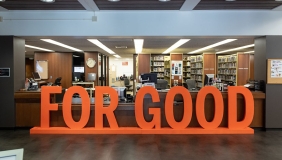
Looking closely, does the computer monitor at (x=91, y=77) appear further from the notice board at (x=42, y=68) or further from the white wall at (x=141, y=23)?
the white wall at (x=141, y=23)

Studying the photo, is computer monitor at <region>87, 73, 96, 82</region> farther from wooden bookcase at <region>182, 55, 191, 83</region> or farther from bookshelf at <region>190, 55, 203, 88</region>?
bookshelf at <region>190, 55, 203, 88</region>

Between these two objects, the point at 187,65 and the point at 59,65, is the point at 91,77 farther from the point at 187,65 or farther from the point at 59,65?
the point at 187,65

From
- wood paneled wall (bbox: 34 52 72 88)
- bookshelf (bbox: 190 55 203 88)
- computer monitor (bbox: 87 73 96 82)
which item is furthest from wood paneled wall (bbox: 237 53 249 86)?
wood paneled wall (bbox: 34 52 72 88)

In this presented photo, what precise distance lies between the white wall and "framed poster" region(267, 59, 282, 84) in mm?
750

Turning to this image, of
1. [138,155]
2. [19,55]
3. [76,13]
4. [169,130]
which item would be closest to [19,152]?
[138,155]

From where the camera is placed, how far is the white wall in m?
6.10

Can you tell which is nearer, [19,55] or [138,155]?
[138,155]

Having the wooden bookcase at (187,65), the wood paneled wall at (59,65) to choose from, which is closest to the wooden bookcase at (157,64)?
the wooden bookcase at (187,65)

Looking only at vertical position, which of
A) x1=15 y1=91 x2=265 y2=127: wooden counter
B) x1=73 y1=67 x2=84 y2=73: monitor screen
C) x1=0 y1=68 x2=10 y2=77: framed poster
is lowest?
x1=15 y1=91 x2=265 y2=127: wooden counter

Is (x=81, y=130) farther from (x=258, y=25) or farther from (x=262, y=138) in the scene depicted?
(x=258, y=25)

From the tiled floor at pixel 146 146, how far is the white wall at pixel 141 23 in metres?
2.59

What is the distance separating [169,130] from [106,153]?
1.90 meters

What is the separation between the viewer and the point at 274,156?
436 centimetres

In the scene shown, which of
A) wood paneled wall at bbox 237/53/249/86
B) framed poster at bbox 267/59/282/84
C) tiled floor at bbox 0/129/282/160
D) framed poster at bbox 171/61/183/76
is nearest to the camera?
tiled floor at bbox 0/129/282/160
